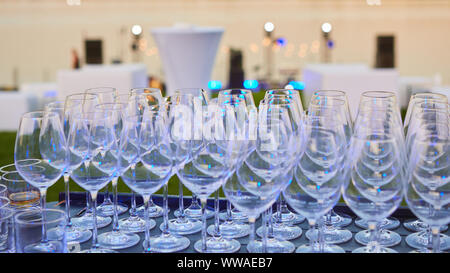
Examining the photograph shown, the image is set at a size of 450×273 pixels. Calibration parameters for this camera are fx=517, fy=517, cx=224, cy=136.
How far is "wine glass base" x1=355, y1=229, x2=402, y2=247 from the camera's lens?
1199mm

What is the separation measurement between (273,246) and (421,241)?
352 millimetres

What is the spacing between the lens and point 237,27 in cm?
1355

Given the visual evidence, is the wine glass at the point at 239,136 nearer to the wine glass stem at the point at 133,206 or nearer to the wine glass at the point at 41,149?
the wine glass stem at the point at 133,206

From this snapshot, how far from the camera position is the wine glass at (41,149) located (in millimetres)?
1221

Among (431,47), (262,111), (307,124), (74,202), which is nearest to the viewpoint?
(307,124)

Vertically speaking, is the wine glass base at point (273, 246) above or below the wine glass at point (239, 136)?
below

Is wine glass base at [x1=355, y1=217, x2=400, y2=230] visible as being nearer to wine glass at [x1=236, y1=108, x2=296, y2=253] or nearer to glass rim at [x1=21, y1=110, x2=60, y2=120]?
wine glass at [x1=236, y1=108, x2=296, y2=253]

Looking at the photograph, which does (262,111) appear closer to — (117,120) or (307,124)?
(307,124)

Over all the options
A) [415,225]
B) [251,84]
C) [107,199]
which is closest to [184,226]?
[107,199]

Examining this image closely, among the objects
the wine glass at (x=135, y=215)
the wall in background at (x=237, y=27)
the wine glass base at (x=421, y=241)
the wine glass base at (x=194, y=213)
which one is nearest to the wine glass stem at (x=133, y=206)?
the wine glass at (x=135, y=215)

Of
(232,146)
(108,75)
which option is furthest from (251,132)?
(108,75)

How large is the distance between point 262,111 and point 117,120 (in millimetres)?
364

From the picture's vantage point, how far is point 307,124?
3.62 ft

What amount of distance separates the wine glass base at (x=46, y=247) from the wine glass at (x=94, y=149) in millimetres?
165
